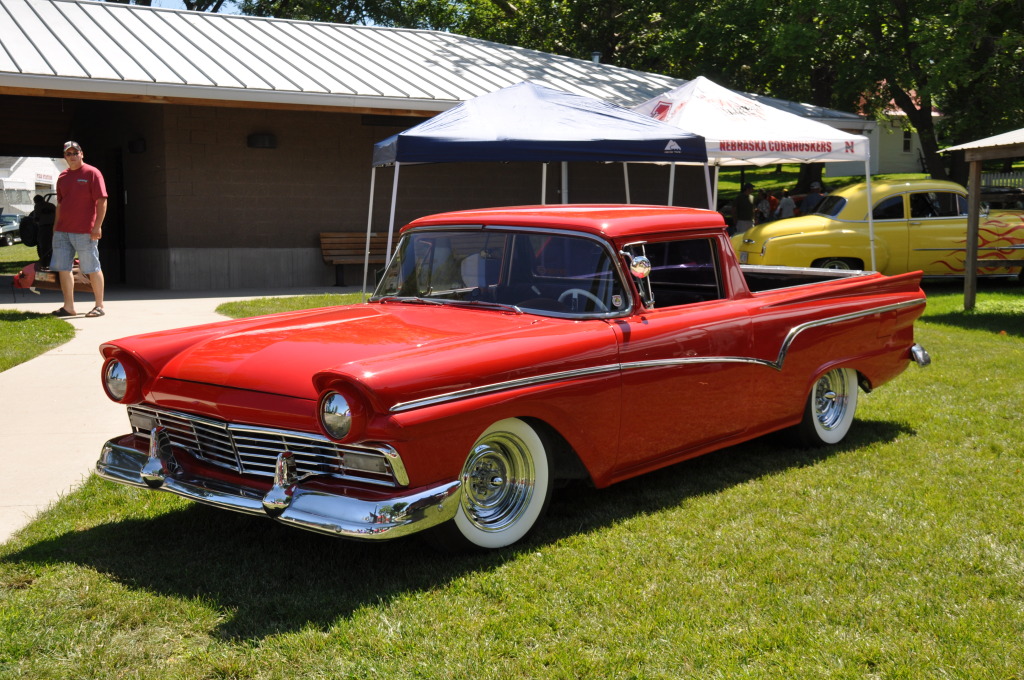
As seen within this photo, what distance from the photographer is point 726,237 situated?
550cm

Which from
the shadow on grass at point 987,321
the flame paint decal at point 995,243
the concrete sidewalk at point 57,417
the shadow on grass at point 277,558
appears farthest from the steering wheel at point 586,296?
the flame paint decal at point 995,243

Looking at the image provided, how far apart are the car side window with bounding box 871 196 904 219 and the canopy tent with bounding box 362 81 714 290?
4415 mm

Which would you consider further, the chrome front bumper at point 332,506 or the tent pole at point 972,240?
the tent pole at point 972,240

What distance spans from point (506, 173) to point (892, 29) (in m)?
11.1

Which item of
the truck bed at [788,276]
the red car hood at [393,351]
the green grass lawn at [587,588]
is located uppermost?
the truck bed at [788,276]

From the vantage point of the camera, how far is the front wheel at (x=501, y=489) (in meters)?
4.12

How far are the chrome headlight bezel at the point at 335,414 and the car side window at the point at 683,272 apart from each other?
1.86 m

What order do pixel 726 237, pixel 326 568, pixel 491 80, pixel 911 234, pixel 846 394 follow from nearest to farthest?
1. pixel 326 568
2. pixel 726 237
3. pixel 846 394
4. pixel 911 234
5. pixel 491 80

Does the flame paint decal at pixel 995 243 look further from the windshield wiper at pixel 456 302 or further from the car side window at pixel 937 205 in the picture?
the windshield wiper at pixel 456 302

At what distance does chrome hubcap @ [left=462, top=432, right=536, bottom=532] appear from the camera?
164 inches

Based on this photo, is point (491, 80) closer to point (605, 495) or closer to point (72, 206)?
point (72, 206)

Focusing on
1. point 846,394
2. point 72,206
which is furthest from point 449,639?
point 72,206

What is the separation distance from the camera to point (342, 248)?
54.5 ft

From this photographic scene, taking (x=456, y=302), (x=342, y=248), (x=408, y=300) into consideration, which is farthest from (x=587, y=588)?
(x=342, y=248)
